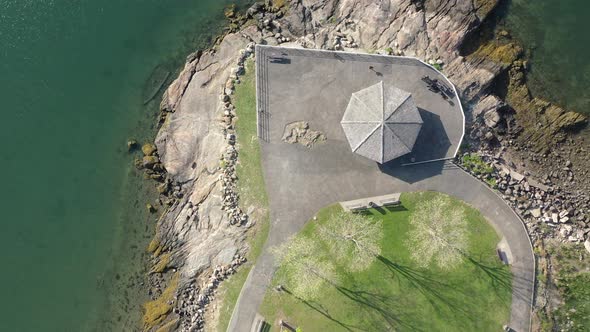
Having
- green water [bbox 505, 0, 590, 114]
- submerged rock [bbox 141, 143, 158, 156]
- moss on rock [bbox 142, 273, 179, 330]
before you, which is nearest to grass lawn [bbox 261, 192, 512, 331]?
moss on rock [bbox 142, 273, 179, 330]

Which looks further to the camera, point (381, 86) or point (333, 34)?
point (333, 34)

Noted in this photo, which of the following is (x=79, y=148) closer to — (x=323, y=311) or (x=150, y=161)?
(x=150, y=161)

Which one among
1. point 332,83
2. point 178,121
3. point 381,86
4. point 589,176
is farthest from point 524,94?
point 178,121

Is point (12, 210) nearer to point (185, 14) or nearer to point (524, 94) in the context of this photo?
point (185, 14)

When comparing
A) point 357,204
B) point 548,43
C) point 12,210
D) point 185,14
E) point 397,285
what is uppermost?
point 185,14

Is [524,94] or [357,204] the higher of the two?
[524,94]

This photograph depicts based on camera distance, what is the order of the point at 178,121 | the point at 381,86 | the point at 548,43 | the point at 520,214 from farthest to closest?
the point at 178,121
the point at 548,43
the point at 520,214
the point at 381,86

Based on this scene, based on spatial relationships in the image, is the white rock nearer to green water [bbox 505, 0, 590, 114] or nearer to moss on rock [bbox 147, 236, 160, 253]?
green water [bbox 505, 0, 590, 114]
